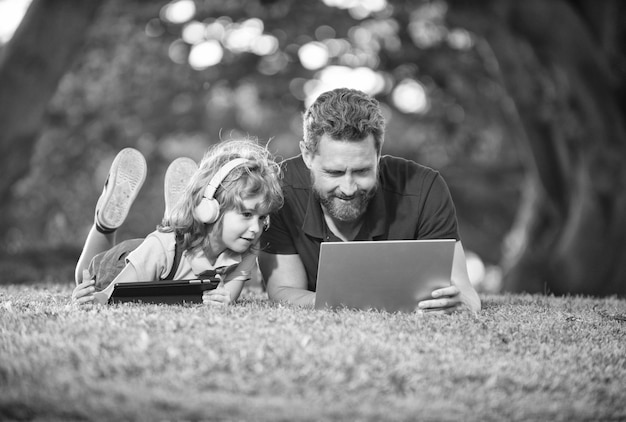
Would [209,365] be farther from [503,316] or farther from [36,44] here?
[36,44]

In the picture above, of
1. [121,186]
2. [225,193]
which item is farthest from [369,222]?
[121,186]

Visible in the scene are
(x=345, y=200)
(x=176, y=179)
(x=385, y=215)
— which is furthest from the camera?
(x=176, y=179)

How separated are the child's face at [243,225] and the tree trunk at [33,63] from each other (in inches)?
217

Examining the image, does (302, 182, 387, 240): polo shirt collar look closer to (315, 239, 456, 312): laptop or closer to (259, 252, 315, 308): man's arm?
(259, 252, 315, 308): man's arm

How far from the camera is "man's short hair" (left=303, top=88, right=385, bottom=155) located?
16.2 feet

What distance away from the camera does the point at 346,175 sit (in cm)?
495

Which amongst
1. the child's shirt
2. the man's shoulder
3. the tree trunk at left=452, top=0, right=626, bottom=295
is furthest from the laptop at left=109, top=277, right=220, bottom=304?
the tree trunk at left=452, top=0, right=626, bottom=295

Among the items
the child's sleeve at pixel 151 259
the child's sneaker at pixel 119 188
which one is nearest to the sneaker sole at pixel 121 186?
the child's sneaker at pixel 119 188

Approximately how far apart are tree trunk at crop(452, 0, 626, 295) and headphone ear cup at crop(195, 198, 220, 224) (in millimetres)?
6927

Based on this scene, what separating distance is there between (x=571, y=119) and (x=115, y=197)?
320 inches

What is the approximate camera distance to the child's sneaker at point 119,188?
5.64 m

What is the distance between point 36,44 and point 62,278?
141 inches

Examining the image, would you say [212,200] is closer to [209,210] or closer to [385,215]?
[209,210]

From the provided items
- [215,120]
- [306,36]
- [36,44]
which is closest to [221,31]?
[306,36]
